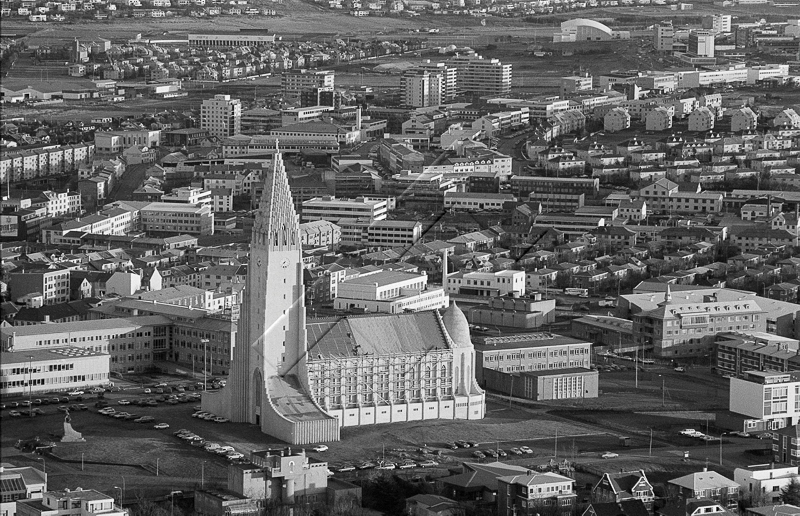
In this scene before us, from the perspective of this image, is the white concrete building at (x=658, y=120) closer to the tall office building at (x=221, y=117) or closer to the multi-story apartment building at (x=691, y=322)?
the tall office building at (x=221, y=117)

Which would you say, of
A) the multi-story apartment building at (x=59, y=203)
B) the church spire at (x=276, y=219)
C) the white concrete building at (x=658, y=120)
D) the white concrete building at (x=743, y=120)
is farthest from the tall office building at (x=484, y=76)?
the church spire at (x=276, y=219)

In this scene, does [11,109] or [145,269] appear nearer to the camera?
[145,269]

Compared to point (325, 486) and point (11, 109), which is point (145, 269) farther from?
point (11, 109)

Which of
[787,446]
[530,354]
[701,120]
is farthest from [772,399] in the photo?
[701,120]

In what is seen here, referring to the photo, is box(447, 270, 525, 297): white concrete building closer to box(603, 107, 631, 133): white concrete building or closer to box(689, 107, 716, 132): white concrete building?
box(689, 107, 716, 132): white concrete building

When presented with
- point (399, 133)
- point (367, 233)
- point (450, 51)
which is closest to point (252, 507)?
point (367, 233)
